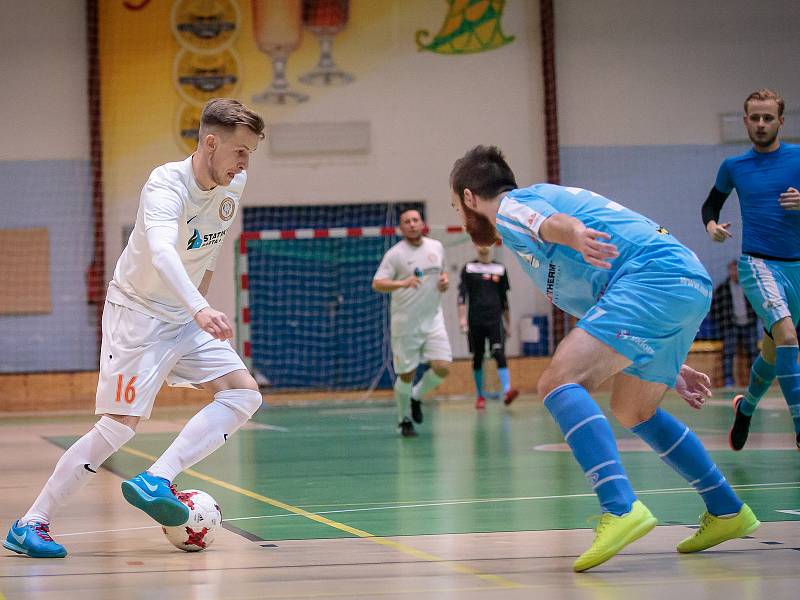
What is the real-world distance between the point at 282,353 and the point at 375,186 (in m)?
3.19

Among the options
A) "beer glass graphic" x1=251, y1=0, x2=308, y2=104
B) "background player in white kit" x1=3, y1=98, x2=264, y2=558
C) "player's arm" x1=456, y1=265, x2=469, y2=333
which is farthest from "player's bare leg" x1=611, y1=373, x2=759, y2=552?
"beer glass graphic" x1=251, y1=0, x2=308, y2=104

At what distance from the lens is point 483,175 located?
14.4ft

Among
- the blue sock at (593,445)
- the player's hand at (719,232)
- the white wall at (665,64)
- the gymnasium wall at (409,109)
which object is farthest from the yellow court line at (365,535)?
the white wall at (665,64)

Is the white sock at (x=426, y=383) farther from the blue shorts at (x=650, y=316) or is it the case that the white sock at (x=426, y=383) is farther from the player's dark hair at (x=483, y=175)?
the blue shorts at (x=650, y=316)

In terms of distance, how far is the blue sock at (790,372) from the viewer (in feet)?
25.0

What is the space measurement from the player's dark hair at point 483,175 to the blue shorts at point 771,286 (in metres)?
3.85

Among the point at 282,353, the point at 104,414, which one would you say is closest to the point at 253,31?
the point at 282,353

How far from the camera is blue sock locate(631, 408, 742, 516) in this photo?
174 inches

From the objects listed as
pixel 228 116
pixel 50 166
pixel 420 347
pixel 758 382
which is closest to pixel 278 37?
pixel 50 166

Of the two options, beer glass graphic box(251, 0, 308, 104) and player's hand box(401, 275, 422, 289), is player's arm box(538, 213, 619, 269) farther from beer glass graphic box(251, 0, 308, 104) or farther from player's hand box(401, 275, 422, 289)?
beer glass graphic box(251, 0, 308, 104)

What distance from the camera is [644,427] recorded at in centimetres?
446

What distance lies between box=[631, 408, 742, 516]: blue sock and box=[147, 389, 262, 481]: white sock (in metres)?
1.67

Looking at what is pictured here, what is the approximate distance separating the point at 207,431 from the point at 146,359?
1.30 feet

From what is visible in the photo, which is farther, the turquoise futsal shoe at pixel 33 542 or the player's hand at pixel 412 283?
the player's hand at pixel 412 283
